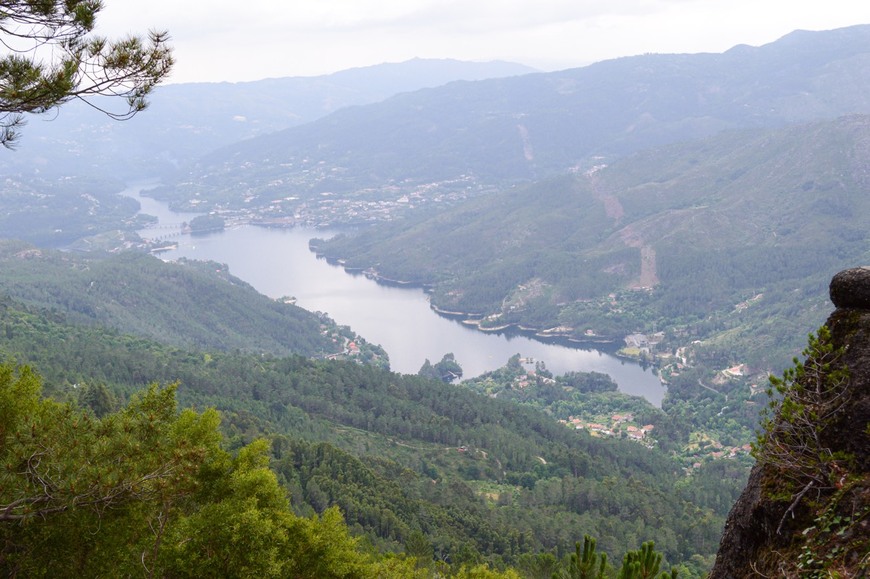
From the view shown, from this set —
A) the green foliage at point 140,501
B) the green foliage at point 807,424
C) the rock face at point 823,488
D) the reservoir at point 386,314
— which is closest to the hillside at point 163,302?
the reservoir at point 386,314

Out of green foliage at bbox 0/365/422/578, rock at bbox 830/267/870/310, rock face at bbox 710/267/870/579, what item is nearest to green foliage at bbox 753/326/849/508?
rock face at bbox 710/267/870/579

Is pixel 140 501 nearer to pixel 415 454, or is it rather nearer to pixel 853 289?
pixel 853 289

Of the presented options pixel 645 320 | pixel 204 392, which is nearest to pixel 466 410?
pixel 204 392

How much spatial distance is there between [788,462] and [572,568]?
316 cm

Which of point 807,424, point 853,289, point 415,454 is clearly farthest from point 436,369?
point 807,424

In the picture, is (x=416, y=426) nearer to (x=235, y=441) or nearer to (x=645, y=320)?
(x=235, y=441)

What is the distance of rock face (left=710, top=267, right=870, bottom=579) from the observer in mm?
6312

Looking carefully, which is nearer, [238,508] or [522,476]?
[238,508]

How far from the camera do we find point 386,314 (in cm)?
11719

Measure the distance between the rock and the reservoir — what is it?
7581 centimetres

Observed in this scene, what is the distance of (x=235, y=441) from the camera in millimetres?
33406

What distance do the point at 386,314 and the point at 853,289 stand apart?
10985 cm

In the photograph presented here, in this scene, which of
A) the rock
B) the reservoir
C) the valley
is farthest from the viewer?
the reservoir

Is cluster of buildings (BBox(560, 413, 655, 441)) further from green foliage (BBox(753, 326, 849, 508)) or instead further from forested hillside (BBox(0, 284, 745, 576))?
green foliage (BBox(753, 326, 849, 508))
